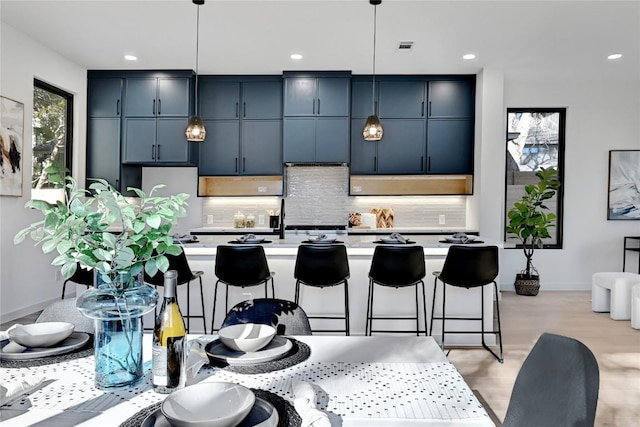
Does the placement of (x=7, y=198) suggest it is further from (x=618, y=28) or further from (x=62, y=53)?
(x=618, y=28)

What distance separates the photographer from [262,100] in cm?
607

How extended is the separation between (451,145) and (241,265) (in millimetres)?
3808

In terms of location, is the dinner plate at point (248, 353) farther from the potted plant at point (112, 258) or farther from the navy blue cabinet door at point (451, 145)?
the navy blue cabinet door at point (451, 145)

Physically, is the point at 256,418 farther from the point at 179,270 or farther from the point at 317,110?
the point at 317,110

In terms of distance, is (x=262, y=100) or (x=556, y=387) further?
(x=262, y=100)

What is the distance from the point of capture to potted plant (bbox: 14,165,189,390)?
3.78ft

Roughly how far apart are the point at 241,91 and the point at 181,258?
11.0 ft

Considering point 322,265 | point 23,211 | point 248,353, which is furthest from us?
point 23,211

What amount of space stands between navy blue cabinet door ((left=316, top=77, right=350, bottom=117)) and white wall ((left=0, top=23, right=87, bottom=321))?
10.3 feet

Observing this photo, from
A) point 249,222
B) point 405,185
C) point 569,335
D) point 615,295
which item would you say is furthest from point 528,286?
point 249,222

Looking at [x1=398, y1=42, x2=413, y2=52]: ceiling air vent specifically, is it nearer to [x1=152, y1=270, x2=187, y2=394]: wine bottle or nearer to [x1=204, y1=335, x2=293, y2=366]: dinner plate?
[x1=204, y1=335, x2=293, y2=366]: dinner plate

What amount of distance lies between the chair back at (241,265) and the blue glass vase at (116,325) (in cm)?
206

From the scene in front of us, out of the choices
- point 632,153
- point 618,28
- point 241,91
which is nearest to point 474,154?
point 618,28

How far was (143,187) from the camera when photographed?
6496 mm
